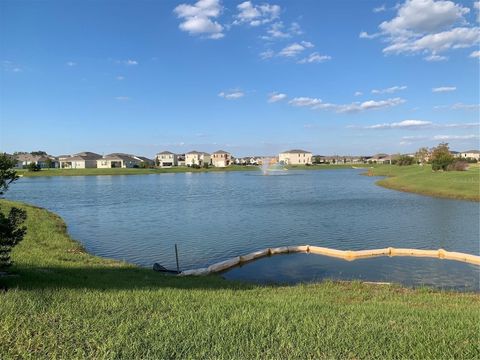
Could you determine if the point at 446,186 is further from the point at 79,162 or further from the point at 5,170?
the point at 79,162

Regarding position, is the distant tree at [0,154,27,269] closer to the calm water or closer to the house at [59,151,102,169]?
the calm water

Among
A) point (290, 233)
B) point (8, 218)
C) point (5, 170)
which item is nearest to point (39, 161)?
point (290, 233)

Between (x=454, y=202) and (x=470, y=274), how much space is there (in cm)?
2823

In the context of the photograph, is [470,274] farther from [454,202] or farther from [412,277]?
[454,202]

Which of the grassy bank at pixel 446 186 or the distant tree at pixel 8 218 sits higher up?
the distant tree at pixel 8 218

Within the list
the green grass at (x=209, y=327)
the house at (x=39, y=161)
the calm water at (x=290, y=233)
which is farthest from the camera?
the house at (x=39, y=161)

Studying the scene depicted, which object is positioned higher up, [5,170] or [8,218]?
[5,170]

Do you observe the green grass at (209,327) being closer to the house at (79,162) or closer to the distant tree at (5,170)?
the distant tree at (5,170)

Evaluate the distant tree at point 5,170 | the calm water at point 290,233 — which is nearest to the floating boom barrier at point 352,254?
the calm water at point 290,233

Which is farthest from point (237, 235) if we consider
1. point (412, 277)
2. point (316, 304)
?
point (316, 304)

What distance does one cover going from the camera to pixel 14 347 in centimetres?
518

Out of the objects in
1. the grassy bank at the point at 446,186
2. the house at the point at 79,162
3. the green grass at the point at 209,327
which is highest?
the house at the point at 79,162

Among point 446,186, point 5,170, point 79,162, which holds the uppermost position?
point 79,162

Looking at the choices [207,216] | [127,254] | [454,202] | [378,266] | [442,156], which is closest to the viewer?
[378,266]
